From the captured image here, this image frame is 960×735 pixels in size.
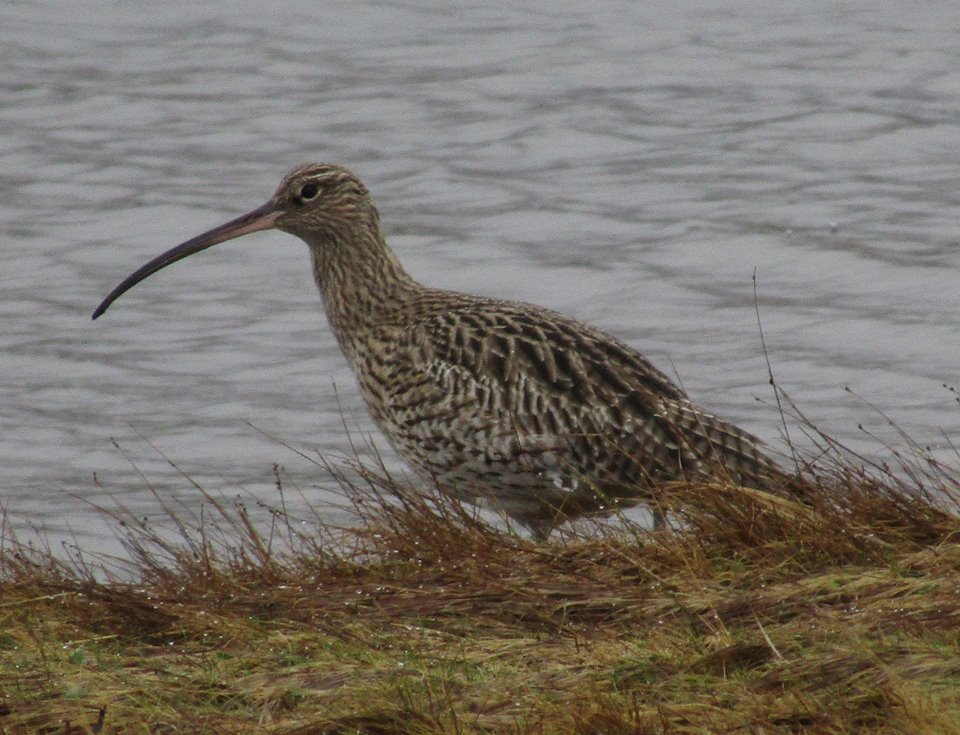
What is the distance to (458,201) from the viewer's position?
20.2m

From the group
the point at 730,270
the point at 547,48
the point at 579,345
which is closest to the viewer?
the point at 579,345

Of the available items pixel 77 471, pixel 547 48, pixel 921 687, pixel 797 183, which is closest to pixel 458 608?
pixel 921 687

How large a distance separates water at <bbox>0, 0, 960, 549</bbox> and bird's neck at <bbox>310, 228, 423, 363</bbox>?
1.34 m

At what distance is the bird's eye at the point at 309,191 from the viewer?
32.9ft

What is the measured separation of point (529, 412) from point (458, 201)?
38.4ft

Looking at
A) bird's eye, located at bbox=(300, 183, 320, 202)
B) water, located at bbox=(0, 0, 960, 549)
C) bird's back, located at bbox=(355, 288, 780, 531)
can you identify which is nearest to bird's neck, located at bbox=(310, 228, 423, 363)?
bird's eye, located at bbox=(300, 183, 320, 202)

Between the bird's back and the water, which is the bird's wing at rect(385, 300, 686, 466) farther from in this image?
the water

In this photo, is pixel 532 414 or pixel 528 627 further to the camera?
pixel 532 414

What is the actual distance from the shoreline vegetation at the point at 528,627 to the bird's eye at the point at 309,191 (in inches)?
103

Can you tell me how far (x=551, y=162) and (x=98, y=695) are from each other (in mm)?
15819

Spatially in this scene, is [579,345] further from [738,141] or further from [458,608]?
[738,141]

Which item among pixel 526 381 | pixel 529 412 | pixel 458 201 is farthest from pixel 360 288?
pixel 458 201

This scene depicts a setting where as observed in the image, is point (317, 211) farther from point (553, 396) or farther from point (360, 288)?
point (553, 396)

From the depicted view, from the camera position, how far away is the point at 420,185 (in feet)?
68.0
